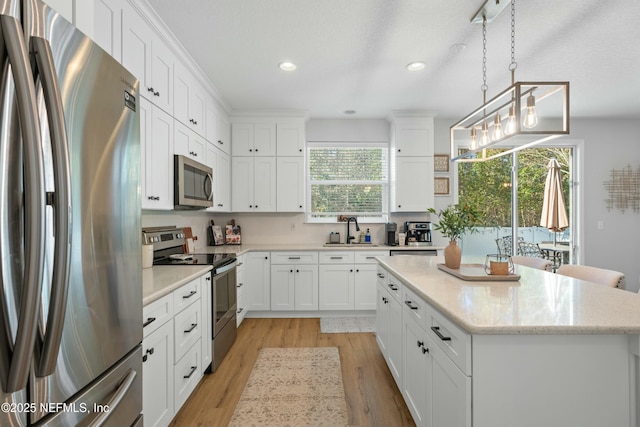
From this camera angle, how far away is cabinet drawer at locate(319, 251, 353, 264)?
3986 millimetres

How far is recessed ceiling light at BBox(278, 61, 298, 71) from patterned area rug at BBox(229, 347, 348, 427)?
2631 millimetres

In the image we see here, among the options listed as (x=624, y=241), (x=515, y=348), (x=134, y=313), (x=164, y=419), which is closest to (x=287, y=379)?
(x=164, y=419)

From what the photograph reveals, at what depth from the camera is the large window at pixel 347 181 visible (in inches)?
184

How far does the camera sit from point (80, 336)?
2.89 feet

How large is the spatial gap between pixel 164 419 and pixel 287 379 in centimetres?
95

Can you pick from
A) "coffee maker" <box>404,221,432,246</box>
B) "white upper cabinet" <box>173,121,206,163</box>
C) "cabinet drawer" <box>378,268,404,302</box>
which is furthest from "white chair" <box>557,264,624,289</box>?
"white upper cabinet" <box>173,121,206,163</box>

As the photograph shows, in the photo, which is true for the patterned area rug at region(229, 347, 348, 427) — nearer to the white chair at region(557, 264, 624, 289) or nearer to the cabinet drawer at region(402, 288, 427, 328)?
the cabinet drawer at region(402, 288, 427, 328)

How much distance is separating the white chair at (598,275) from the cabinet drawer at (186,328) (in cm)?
275

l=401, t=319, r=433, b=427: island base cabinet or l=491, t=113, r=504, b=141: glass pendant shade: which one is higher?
l=491, t=113, r=504, b=141: glass pendant shade

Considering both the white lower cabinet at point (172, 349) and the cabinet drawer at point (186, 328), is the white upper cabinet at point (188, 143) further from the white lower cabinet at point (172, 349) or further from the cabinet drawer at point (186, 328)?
the cabinet drawer at point (186, 328)

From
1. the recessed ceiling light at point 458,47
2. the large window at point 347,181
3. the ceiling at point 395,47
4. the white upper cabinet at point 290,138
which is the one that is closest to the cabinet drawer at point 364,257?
the large window at point 347,181

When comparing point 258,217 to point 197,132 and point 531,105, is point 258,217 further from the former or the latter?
point 531,105

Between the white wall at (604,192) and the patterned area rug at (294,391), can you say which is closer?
the patterned area rug at (294,391)

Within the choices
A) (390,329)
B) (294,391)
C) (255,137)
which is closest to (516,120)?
(390,329)
